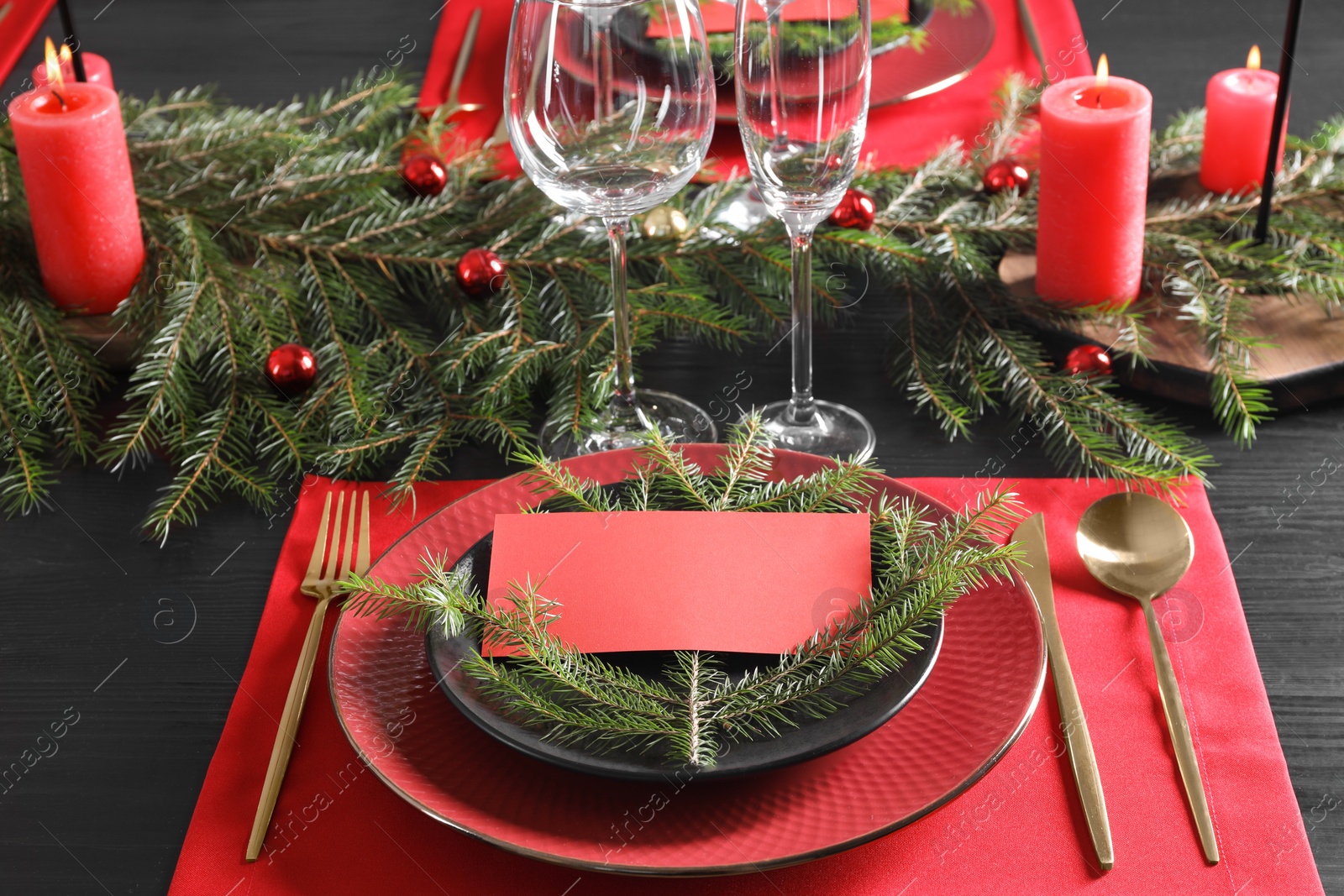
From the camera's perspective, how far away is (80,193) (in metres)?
0.82

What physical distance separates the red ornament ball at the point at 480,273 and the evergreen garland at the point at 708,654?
312 mm

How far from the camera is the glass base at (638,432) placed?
759 millimetres

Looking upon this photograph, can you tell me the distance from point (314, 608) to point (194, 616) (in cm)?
7

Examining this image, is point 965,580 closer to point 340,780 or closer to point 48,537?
point 340,780

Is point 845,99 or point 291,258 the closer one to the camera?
point 845,99

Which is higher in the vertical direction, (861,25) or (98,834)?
(861,25)

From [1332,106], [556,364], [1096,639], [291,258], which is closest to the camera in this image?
[1096,639]

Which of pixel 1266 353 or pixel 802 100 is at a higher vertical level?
pixel 802 100

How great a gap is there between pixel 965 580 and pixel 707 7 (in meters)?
0.65

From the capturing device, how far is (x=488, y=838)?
44 cm

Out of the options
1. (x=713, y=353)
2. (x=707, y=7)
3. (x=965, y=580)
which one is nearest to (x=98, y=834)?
(x=965, y=580)

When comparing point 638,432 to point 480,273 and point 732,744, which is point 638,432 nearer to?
point 480,273

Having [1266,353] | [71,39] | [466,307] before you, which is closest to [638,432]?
[466,307]

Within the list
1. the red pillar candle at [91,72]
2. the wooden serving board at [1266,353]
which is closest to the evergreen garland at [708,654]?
the wooden serving board at [1266,353]
